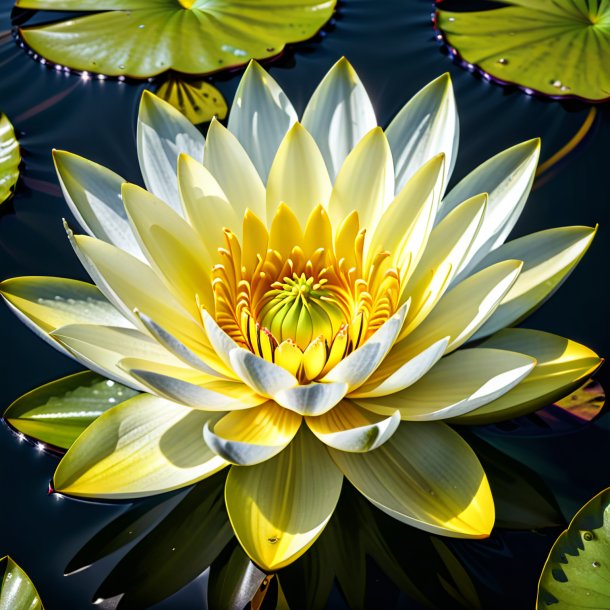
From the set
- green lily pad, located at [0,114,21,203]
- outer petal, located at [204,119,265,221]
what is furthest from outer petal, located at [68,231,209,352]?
green lily pad, located at [0,114,21,203]

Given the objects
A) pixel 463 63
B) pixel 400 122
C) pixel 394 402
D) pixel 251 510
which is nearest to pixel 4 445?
pixel 251 510

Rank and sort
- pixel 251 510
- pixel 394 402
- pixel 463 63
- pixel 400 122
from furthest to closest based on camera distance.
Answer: pixel 463 63 → pixel 400 122 → pixel 394 402 → pixel 251 510

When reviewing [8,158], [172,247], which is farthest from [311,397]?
[8,158]

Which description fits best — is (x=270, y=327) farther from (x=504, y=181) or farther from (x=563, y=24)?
(x=563, y=24)

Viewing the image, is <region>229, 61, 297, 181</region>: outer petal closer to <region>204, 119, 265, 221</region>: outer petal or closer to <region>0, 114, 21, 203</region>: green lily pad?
<region>204, 119, 265, 221</region>: outer petal

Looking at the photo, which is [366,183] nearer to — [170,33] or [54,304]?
[54,304]

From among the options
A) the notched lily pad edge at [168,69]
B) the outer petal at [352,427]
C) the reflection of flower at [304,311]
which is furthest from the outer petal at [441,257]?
the notched lily pad edge at [168,69]
